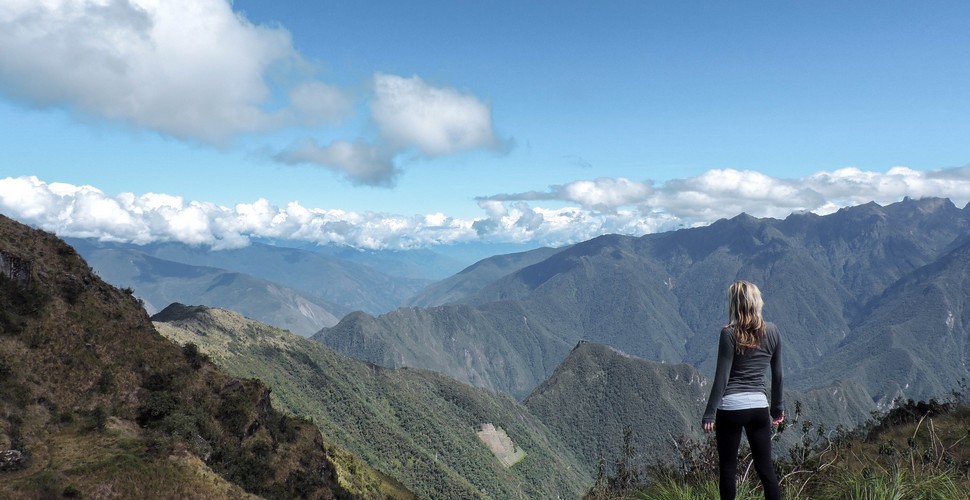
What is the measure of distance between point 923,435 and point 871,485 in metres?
10.7

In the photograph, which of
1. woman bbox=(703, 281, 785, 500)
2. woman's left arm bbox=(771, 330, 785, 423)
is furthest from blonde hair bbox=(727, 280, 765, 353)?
woman's left arm bbox=(771, 330, 785, 423)

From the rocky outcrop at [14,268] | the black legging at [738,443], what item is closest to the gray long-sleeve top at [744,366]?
the black legging at [738,443]

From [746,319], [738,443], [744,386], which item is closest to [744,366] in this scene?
[744,386]

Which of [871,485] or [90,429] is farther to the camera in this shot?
[90,429]

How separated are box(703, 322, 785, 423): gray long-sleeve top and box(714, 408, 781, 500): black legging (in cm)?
31

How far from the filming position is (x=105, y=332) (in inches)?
2341

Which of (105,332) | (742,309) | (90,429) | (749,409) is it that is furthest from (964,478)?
(105,332)

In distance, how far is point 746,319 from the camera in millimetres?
7777

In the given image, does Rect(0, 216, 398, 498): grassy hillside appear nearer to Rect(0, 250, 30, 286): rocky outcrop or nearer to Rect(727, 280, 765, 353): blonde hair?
Rect(0, 250, 30, 286): rocky outcrop

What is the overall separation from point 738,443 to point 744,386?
0.87 m

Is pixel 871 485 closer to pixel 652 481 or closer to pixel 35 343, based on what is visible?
pixel 652 481

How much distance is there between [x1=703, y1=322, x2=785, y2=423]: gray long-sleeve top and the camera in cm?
787

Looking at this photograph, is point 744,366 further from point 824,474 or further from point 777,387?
point 824,474

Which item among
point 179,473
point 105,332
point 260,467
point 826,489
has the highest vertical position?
point 826,489
